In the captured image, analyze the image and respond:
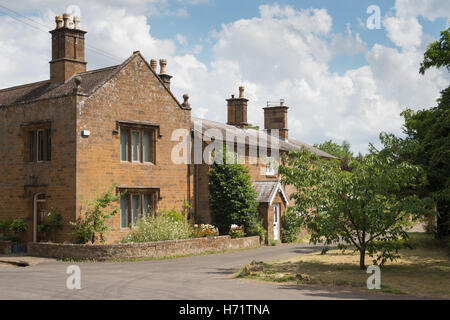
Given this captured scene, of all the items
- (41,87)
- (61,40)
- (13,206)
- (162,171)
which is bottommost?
(13,206)

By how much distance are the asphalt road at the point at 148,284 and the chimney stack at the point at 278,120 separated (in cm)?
2394

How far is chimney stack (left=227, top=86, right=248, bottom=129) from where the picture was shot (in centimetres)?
3866

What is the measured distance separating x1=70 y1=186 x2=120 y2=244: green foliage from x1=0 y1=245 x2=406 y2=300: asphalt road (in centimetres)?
255

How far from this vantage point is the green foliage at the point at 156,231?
75.1ft

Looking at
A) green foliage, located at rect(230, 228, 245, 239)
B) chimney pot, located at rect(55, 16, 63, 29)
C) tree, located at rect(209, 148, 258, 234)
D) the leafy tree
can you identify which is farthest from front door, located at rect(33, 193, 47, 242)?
the leafy tree

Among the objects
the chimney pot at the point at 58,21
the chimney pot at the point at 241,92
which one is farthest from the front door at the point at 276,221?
the chimney pot at the point at 58,21

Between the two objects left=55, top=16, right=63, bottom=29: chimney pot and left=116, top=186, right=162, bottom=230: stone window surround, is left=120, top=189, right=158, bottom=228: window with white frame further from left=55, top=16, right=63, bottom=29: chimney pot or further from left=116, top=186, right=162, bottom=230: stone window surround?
left=55, top=16, right=63, bottom=29: chimney pot

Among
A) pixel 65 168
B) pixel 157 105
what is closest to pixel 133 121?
pixel 157 105

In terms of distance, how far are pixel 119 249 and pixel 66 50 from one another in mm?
11317

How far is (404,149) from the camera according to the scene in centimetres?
1711

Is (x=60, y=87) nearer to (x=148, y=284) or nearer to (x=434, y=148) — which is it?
(x=148, y=284)

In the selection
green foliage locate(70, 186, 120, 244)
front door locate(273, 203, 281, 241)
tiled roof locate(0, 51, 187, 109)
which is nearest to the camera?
green foliage locate(70, 186, 120, 244)
